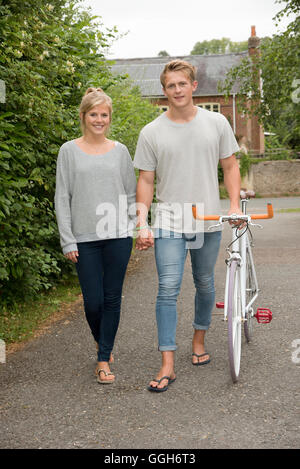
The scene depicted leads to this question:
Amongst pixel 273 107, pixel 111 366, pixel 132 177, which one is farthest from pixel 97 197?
pixel 273 107

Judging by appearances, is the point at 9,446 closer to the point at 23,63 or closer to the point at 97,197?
the point at 97,197

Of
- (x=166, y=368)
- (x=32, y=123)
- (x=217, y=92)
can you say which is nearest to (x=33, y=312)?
(x=32, y=123)

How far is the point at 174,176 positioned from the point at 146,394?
1523mm

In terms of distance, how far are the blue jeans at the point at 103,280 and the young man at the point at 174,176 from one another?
19 centimetres

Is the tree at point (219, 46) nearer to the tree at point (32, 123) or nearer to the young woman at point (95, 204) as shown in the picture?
the tree at point (32, 123)

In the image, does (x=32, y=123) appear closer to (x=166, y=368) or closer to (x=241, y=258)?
(x=241, y=258)

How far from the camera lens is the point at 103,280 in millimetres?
4488

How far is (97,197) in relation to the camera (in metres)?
4.31

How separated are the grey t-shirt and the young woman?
22 centimetres

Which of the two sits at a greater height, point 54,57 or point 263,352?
point 54,57

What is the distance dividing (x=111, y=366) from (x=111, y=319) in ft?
1.81

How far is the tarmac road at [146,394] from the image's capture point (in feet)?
11.4

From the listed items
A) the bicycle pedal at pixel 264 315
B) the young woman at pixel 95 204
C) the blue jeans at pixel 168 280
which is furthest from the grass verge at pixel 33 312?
the bicycle pedal at pixel 264 315
